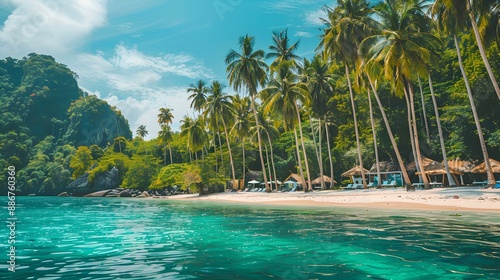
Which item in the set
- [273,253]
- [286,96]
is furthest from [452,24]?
[273,253]

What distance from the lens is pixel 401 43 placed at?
75.9ft

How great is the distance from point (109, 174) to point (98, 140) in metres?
48.0

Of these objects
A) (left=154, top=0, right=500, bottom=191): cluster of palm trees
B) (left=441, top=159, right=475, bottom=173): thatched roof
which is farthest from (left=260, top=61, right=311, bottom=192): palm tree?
(left=441, top=159, right=475, bottom=173): thatched roof

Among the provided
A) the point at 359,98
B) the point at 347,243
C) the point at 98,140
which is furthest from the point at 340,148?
the point at 98,140

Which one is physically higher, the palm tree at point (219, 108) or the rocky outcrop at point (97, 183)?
the palm tree at point (219, 108)

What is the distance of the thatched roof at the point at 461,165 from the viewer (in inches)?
1212

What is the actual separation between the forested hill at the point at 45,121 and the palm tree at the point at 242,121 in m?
54.2

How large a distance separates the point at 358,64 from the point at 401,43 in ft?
25.4

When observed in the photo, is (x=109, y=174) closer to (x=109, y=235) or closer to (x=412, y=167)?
(x=412, y=167)

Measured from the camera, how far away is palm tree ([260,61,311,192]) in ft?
116

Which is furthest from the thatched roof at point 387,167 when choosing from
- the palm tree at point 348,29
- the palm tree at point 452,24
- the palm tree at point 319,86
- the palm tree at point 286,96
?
the palm tree at point 452,24

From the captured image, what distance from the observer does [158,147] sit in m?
81.1

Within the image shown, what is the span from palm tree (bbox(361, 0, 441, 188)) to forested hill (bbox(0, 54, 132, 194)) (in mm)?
81067

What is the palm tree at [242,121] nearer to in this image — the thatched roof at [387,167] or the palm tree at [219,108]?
the palm tree at [219,108]
